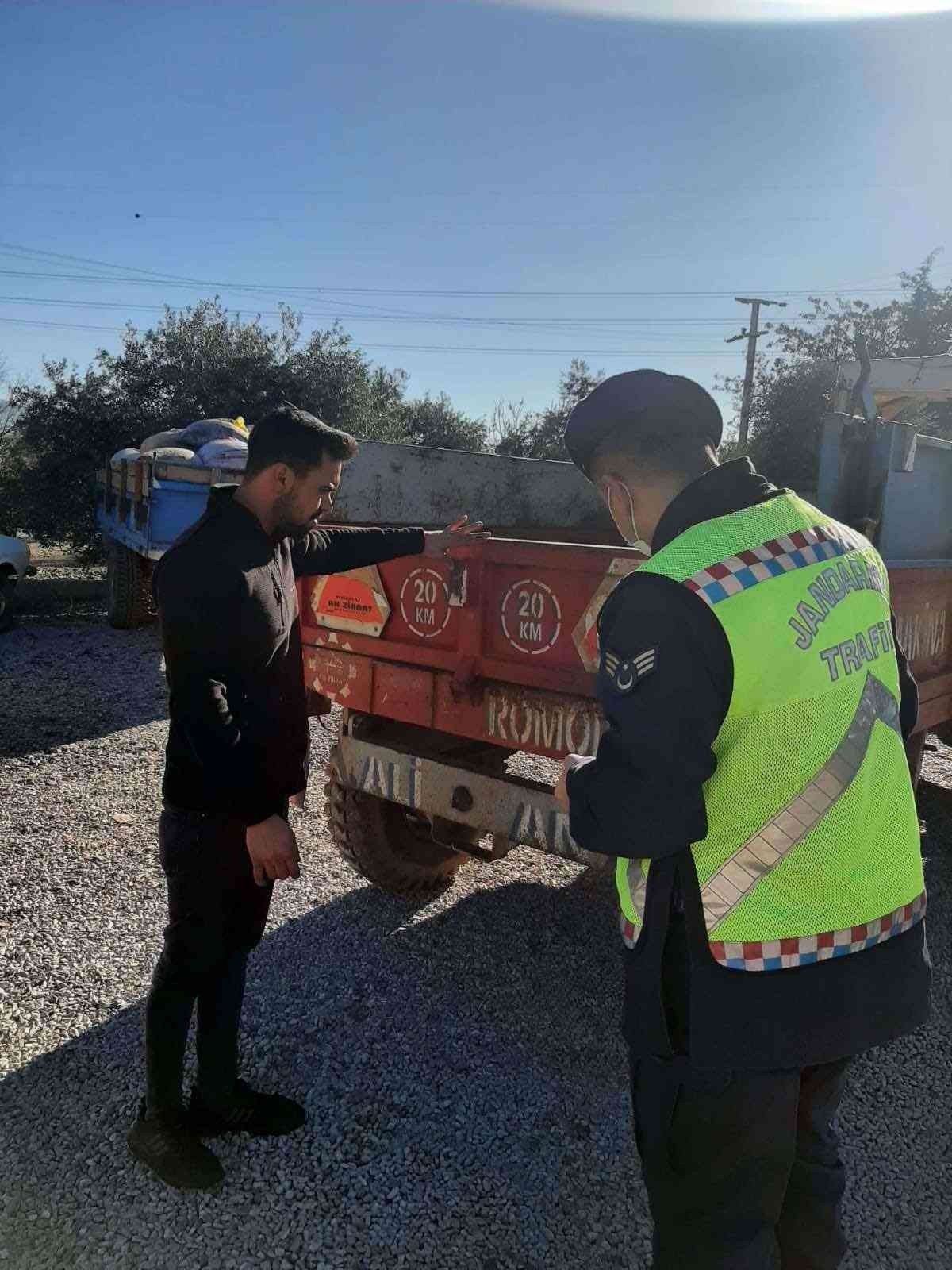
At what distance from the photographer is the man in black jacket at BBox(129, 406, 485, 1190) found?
2.18 metres

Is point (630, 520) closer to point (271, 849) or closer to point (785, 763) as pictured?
point (785, 763)

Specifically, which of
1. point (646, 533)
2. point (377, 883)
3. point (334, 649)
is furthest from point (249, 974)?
point (646, 533)

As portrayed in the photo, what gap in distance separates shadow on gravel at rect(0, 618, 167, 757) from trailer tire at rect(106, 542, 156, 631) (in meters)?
0.16

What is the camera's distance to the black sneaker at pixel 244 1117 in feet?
8.55

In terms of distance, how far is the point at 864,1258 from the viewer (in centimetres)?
228

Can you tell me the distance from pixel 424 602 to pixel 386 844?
1.21 metres

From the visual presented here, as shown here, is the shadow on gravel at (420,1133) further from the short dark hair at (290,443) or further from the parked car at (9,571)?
the parked car at (9,571)

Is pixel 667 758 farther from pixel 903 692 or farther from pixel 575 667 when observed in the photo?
pixel 575 667

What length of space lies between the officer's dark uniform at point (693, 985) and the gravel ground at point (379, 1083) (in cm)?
92

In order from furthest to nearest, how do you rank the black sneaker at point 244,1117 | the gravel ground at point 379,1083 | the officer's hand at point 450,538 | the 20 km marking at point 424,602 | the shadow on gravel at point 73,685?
the shadow on gravel at point 73,685 → the 20 km marking at point 424,602 → the officer's hand at point 450,538 → the black sneaker at point 244,1117 → the gravel ground at point 379,1083

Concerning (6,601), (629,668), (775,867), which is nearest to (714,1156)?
(775,867)

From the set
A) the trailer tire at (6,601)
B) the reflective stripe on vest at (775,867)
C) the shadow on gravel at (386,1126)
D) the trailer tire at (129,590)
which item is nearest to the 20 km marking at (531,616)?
the shadow on gravel at (386,1126)

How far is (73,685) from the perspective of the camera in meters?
7.83

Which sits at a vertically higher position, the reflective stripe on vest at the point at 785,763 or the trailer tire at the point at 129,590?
the reflective stripe on vest at the point at 785,763
